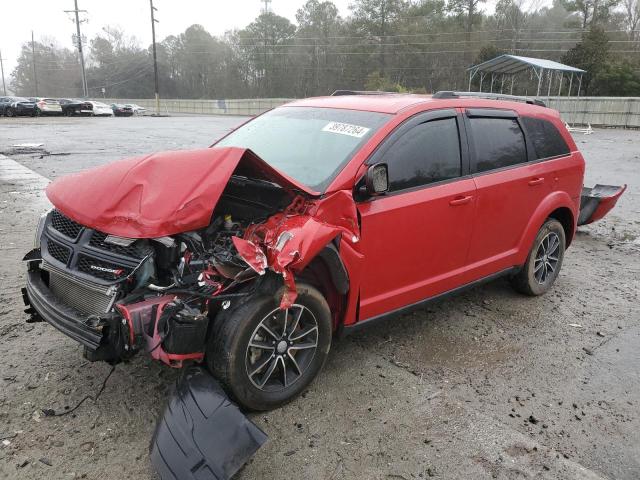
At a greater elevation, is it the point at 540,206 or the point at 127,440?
the point at 540,206

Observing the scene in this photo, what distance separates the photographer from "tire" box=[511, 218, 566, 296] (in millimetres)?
4723

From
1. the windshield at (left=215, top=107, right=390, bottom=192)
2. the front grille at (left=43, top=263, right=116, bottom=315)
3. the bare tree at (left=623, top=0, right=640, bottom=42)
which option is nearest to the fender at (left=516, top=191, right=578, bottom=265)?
the windshield at (left=215, top=107, right=390, bottom=192)

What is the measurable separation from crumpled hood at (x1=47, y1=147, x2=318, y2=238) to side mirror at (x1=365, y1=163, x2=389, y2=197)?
1.09 ft

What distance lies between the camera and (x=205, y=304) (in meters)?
2.72

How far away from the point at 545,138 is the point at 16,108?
128 ft

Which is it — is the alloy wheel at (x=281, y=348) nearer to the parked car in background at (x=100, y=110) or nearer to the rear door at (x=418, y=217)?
the rear door at (x=418, y=217)

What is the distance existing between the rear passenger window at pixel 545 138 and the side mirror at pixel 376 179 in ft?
6.87

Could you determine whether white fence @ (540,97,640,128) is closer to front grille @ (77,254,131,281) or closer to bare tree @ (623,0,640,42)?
bare tree @ (623,0,640,42)

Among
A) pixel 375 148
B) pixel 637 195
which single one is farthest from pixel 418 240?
pixel 637 195

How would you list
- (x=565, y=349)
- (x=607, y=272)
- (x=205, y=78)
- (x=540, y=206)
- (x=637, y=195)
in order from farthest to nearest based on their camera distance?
(x=205, y=78) → (x=637, y=195) → (x=607, y=272) → (x=540, y=206) → (x=565, y=349)

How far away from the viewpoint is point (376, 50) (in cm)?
6075

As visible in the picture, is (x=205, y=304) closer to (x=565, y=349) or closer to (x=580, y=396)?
(x=580, y=396)

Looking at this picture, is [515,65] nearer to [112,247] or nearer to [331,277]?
[331,277]

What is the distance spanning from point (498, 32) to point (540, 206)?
184 ft
